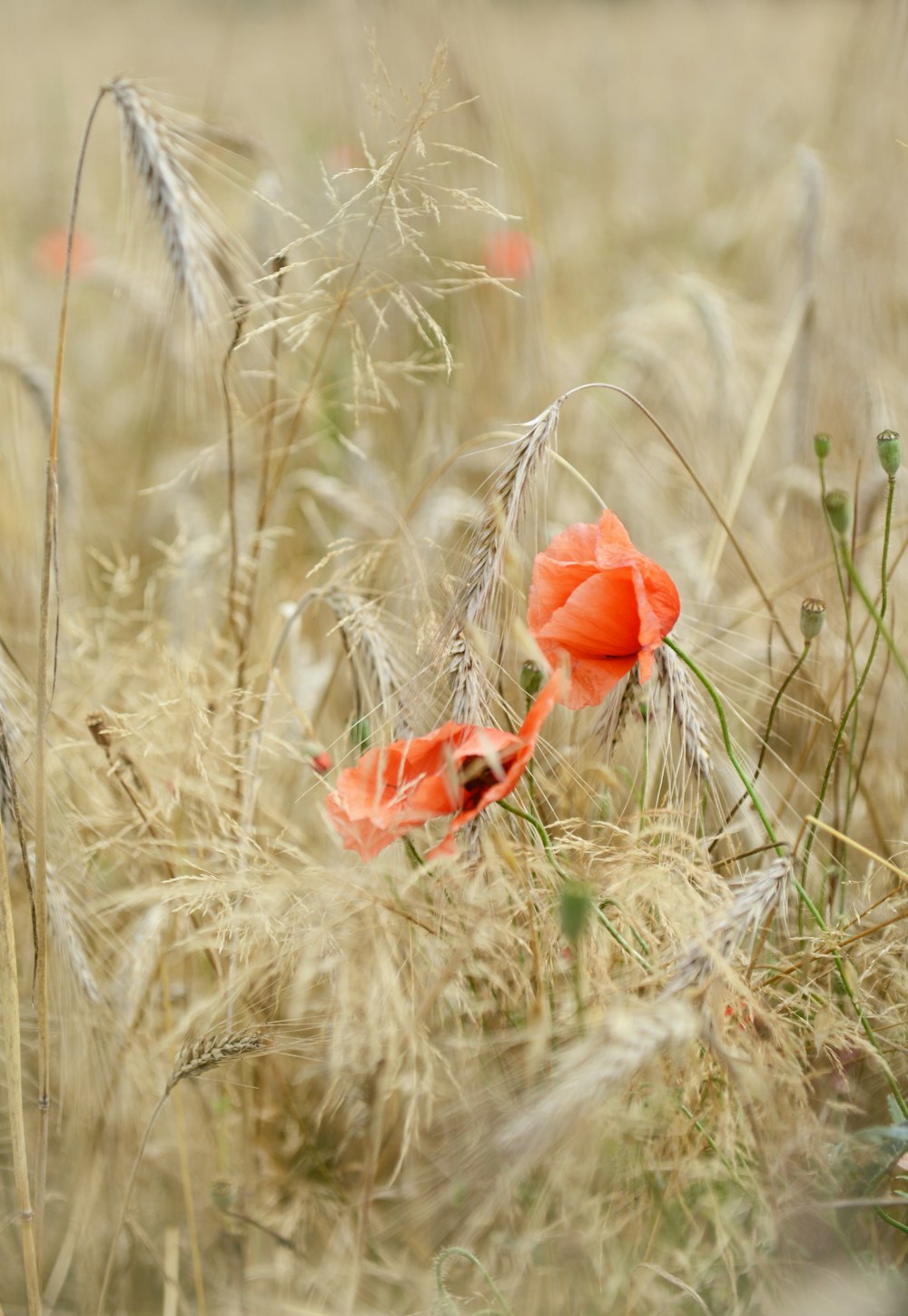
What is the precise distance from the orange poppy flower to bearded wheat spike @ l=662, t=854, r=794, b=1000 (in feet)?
0.50

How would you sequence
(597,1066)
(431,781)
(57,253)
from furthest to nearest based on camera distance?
(57,253), (431,781), (597,1066)

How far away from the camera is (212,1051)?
2.60ft

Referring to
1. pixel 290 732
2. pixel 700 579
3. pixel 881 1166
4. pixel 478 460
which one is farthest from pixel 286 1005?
pixel 478 460

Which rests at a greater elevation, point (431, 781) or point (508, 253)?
point (508, 253)

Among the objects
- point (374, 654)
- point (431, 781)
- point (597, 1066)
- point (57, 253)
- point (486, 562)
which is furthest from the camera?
point (57, 253)

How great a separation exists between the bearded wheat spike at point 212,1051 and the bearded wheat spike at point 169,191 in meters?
0.66

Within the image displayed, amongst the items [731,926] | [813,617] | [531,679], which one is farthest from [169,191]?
[731,926]

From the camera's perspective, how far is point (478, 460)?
1619mm

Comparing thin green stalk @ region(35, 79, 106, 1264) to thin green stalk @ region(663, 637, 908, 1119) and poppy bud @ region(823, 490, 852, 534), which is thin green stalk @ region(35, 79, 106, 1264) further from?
poppy bud @ region(823, 490, 852, 534)

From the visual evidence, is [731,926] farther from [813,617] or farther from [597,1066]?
[813,617]

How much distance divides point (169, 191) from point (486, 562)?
0.56 meters

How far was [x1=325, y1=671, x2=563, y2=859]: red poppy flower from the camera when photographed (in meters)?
0.63

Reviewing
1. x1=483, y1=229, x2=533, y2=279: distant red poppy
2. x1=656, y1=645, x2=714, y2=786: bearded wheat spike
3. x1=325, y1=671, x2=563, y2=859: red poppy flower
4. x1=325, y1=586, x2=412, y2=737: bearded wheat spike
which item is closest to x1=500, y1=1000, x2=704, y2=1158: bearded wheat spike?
x1=325, y1=671, x2=563, y2=859: red poppy flower

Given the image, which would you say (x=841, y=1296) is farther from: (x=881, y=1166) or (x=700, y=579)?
(x=700, y=579)
